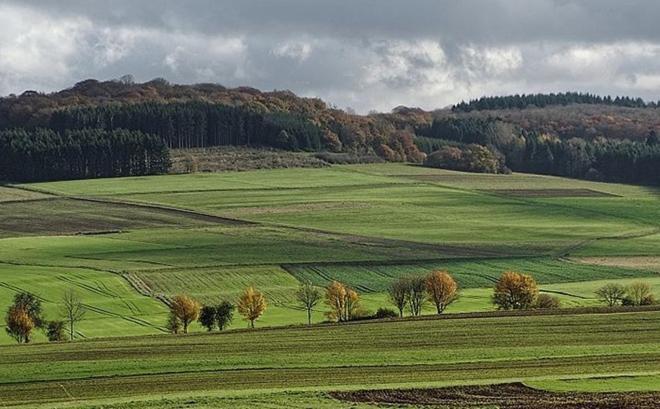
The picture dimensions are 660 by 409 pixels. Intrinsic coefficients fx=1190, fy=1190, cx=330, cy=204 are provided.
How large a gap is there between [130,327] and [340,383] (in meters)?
37.5

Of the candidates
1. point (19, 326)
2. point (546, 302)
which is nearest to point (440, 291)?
point (546, 302)

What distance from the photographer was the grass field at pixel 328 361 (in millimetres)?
48438

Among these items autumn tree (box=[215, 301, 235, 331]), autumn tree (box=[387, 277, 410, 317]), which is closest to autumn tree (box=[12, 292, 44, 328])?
autumn tree (box=[215, 301, 235, 331])

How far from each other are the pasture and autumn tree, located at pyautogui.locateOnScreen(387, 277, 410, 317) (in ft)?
9.46

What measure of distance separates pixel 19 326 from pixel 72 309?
6.10 m

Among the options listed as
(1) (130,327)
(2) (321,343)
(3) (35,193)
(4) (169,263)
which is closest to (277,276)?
(4) (169,263)

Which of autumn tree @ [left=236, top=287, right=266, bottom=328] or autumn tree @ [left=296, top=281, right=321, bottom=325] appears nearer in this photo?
autumn tree @ [left=236, top=287, right=266, bottom=328]

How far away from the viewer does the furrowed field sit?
169ft

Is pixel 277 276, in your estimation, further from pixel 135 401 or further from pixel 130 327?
pixel 135 401

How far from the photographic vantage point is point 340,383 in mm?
49531

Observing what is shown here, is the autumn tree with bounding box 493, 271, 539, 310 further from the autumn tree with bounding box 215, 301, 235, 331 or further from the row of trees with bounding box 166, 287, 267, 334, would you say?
the autumn tree with bounding box 215, 301, 235, 331

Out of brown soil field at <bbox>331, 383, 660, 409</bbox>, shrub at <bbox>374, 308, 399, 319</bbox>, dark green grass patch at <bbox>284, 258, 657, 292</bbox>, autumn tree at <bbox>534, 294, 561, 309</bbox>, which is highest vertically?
brown soil field at <bbox>331, 383, 660, 409</bbox>

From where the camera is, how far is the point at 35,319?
278 ft

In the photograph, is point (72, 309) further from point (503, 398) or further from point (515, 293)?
point (503, 398)
